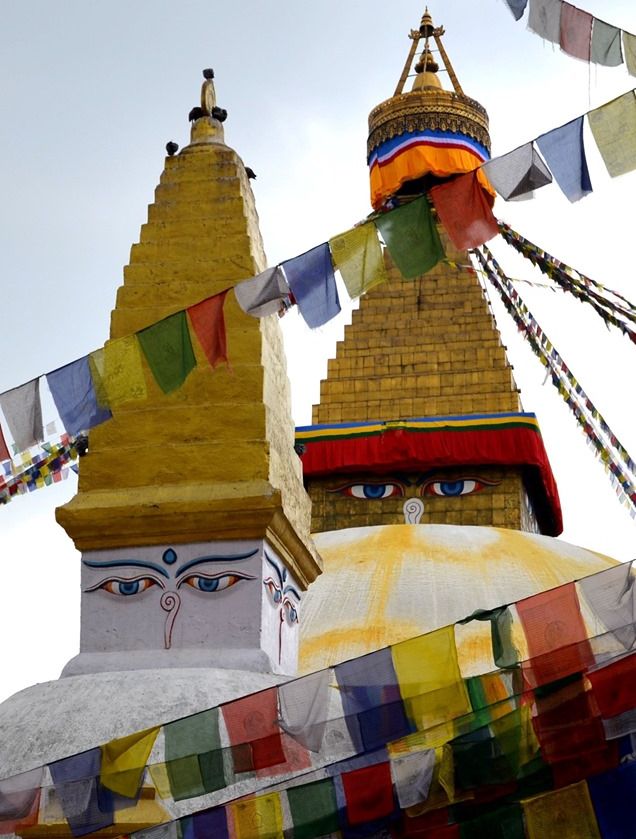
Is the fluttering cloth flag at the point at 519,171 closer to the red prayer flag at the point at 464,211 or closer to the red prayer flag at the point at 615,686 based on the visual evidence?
the red prayer flag at the point at 464,211

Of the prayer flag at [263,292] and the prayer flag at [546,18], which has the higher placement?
the prayer flag at [546,18]

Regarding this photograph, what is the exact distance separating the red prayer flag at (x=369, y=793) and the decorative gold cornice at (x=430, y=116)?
13.1 metres

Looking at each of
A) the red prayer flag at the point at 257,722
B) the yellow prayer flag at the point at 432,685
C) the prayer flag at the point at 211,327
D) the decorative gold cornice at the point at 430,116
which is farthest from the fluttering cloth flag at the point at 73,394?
the decorative gold cornice at the point at 430,116

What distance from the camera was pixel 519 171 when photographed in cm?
648

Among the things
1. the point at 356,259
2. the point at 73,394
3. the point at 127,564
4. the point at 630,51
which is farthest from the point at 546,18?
the point at 127,564

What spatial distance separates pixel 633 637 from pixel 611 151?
205 centimetres

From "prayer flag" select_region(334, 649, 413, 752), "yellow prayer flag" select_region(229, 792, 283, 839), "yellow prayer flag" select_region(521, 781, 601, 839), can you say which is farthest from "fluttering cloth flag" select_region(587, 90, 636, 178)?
"yellow prayer flag" select_region(229, 792, 283, 839)

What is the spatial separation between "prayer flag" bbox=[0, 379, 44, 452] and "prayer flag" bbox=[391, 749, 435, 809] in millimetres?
2434

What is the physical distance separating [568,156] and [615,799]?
2627 millimetres

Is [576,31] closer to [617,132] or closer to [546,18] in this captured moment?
[546,18]


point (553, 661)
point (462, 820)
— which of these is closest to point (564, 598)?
point (553, 661)

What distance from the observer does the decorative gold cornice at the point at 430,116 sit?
17.8m

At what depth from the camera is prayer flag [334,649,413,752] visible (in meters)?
5.51

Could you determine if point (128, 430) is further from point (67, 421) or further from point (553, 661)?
point (553, 661)
